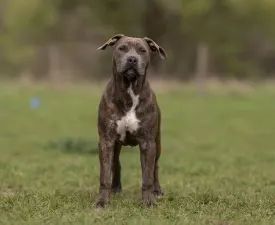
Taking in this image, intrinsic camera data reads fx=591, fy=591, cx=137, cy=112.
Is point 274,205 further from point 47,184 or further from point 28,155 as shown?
point 28,155

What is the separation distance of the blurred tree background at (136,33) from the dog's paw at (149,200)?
2460 centimetres

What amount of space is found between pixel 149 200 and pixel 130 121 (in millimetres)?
853

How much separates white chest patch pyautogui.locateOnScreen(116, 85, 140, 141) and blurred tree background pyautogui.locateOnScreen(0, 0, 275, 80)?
24495 millimetres

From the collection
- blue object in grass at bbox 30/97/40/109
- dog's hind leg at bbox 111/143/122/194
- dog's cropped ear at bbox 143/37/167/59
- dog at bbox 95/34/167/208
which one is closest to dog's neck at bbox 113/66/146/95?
dog at bbox 95/34/167/208

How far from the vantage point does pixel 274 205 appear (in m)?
6.25

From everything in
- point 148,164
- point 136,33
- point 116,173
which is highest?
Result: point 136,33

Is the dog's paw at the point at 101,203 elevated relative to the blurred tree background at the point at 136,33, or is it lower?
lower

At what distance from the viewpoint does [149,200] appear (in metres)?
6.20

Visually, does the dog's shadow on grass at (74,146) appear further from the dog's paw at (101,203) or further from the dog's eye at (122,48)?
the dog's eye at (122,48)

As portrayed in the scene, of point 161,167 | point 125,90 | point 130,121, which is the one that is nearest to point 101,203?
point 130,121

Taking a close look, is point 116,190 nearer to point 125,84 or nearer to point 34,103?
point 125,84

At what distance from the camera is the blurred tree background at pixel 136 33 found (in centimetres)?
3134

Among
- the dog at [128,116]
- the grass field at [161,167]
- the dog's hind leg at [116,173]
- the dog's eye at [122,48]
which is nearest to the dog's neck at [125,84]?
the dog at [128,116]

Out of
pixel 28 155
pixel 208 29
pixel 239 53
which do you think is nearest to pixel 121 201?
pixel 28 155
